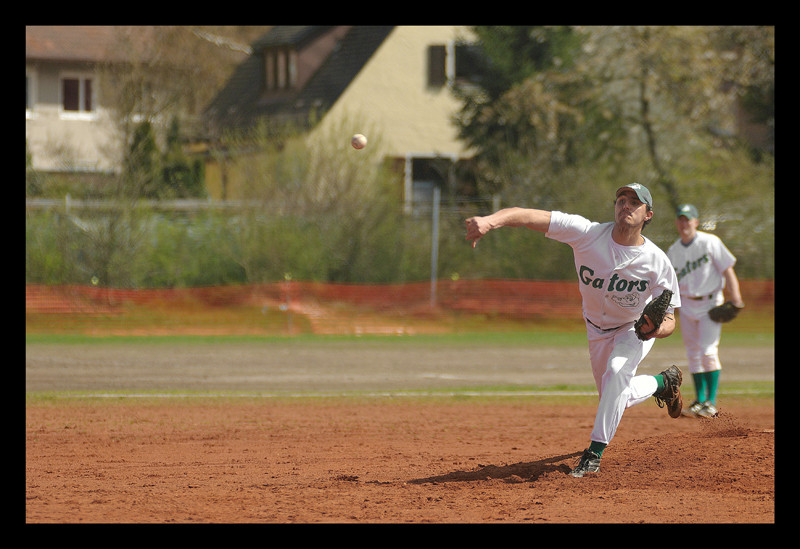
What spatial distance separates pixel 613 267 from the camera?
7.11 meters

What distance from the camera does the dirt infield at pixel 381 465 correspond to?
247 inches

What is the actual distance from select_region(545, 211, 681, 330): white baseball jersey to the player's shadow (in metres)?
1.35

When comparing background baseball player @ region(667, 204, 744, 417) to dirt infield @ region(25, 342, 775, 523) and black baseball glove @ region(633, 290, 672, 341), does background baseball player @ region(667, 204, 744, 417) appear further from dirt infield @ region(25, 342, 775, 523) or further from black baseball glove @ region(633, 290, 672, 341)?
black baseball glove @ region(633, 290, 672, 341)

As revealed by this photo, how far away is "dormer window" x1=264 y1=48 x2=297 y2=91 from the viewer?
Answer: 113 feet

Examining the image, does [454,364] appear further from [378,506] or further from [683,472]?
[378,506]

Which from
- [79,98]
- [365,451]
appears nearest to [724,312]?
[365,451]

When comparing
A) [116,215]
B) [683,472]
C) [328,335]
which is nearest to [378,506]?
[683,472]

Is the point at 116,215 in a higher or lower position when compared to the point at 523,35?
lower

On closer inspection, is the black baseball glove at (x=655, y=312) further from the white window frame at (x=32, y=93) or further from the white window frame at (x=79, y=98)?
the white window frame at (x=32, y=93)

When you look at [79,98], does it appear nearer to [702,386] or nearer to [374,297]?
[374,297]

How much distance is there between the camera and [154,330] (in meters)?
19.6

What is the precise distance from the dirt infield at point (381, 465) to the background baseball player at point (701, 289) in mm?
578

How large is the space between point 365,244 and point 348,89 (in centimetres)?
1117

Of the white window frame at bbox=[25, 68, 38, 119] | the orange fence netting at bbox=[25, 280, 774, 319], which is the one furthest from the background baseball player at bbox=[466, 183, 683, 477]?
the white window frame at bbox=[25, 68, 38, 119]
